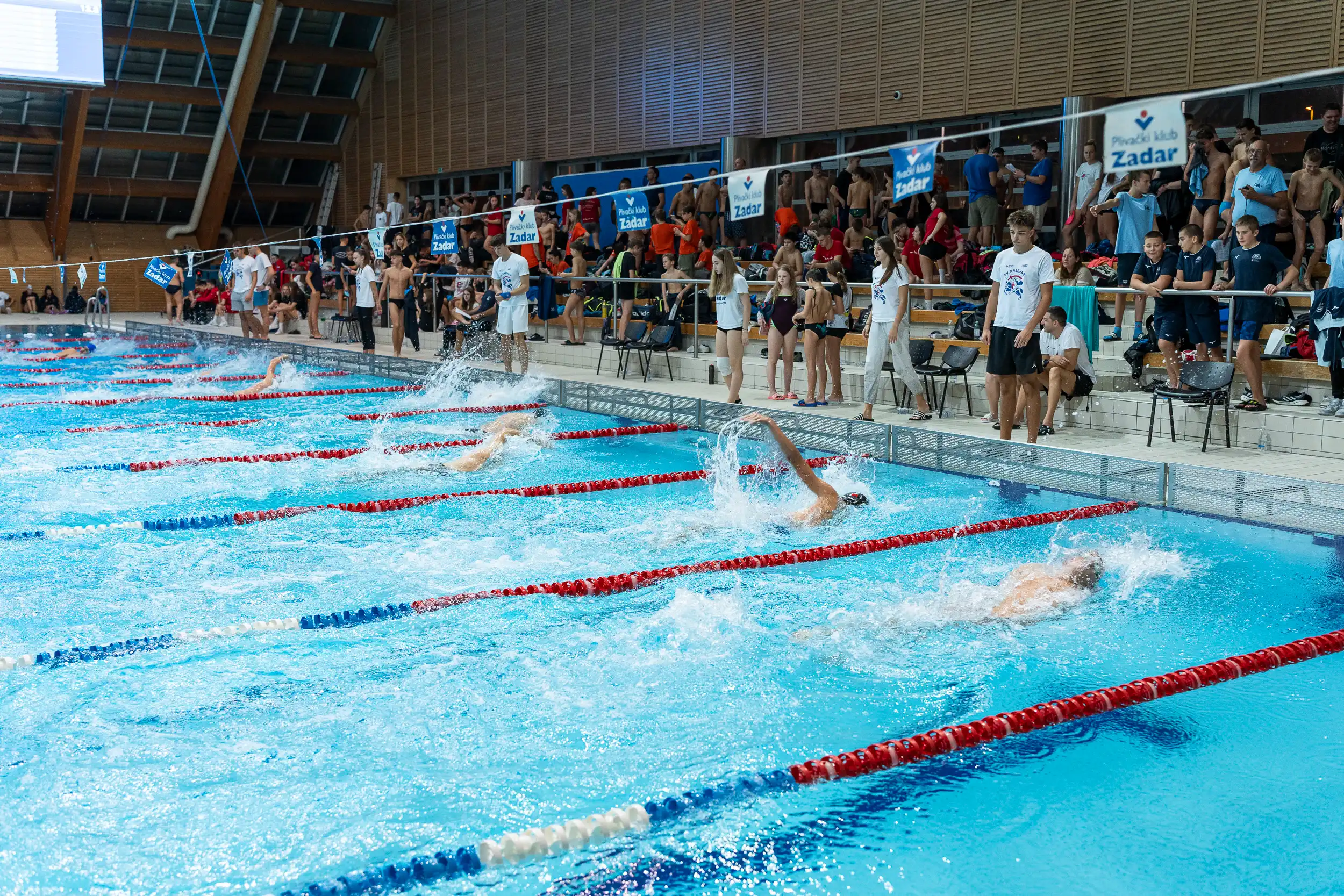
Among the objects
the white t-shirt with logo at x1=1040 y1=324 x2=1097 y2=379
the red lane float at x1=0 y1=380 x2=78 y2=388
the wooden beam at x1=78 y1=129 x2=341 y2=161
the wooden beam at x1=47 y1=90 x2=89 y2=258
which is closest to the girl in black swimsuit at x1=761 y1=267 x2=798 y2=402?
the white t-shirt with logo at x1=1040 y1=324 x2=1097 y2=379

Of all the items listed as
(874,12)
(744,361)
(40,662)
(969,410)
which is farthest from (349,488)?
(874,12)

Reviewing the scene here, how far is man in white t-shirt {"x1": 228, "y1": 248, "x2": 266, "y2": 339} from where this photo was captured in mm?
16344

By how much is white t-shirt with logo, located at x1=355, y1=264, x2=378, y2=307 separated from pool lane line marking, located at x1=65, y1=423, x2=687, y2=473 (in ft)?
20.1

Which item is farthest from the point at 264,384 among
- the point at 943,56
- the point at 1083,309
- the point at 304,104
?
the point at 304,104

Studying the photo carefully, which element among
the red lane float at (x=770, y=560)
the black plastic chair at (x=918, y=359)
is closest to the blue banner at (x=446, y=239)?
the black plastic chair at (x=918, y=359)

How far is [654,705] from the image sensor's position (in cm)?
358

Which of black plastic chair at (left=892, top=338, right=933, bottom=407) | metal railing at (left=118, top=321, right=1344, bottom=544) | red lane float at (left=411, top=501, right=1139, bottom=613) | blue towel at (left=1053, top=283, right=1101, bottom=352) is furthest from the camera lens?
black plastic chair at (left=892, top=338, right=933, bottom=407)

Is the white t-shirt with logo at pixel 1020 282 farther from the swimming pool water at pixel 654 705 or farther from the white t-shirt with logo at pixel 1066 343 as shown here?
the swimming pool water at pixel 654 705

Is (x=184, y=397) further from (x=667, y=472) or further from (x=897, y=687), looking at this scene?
(x=897, y=687)

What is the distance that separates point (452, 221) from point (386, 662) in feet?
32.5

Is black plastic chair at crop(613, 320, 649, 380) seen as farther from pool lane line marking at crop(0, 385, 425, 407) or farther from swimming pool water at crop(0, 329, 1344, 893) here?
swimming pool water at crop(0, 329, 1344, 893)

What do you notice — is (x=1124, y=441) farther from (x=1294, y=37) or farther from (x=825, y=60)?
(x=825, y=60)

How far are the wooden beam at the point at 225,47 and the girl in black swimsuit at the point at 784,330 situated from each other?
15.8 m

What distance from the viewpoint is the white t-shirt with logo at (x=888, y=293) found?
27.5 feet
